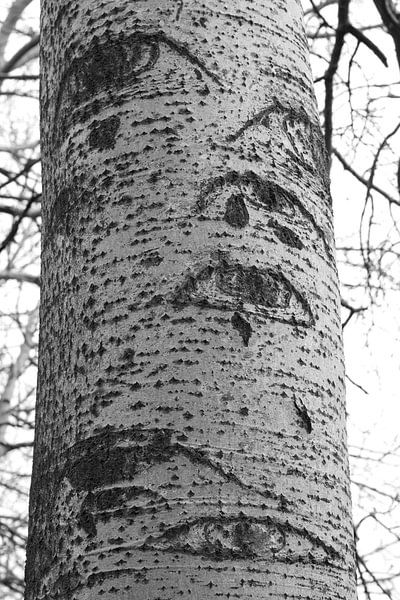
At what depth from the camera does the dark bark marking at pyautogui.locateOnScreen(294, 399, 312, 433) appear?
76cm

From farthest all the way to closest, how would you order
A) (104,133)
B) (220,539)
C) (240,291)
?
1. (104,133)
2. (240,291)
3. (220,539)

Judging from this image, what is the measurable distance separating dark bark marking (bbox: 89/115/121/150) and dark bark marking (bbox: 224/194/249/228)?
160 millimetres

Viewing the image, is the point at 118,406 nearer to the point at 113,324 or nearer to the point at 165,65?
the point at 113,324

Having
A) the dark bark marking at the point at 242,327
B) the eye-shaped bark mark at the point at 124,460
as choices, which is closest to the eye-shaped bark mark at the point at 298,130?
the dark bark marking at the point at 242,327

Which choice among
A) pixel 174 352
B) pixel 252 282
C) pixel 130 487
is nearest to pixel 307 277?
pixel 252 282

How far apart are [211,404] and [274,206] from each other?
26 cm

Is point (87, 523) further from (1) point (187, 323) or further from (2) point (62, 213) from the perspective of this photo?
(2) point (62, 213)

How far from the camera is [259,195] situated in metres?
0.85

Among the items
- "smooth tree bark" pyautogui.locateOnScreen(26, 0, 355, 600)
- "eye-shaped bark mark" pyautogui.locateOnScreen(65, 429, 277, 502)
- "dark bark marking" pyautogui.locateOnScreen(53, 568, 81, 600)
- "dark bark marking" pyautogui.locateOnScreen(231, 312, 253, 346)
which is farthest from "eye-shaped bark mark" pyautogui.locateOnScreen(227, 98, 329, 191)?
"dark bark marking" pyautogui.locateOnScreen(53, 568, 81, 600)

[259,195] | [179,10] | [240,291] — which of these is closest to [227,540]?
[240,291]

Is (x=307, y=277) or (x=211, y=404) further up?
(x=307, y=277)

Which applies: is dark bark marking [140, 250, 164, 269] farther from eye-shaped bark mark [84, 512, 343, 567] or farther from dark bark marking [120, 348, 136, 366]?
eye-shaped bark mark [84, 512, 343, 567]

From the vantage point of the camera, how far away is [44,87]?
1065mm

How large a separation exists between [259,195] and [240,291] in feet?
0.41
